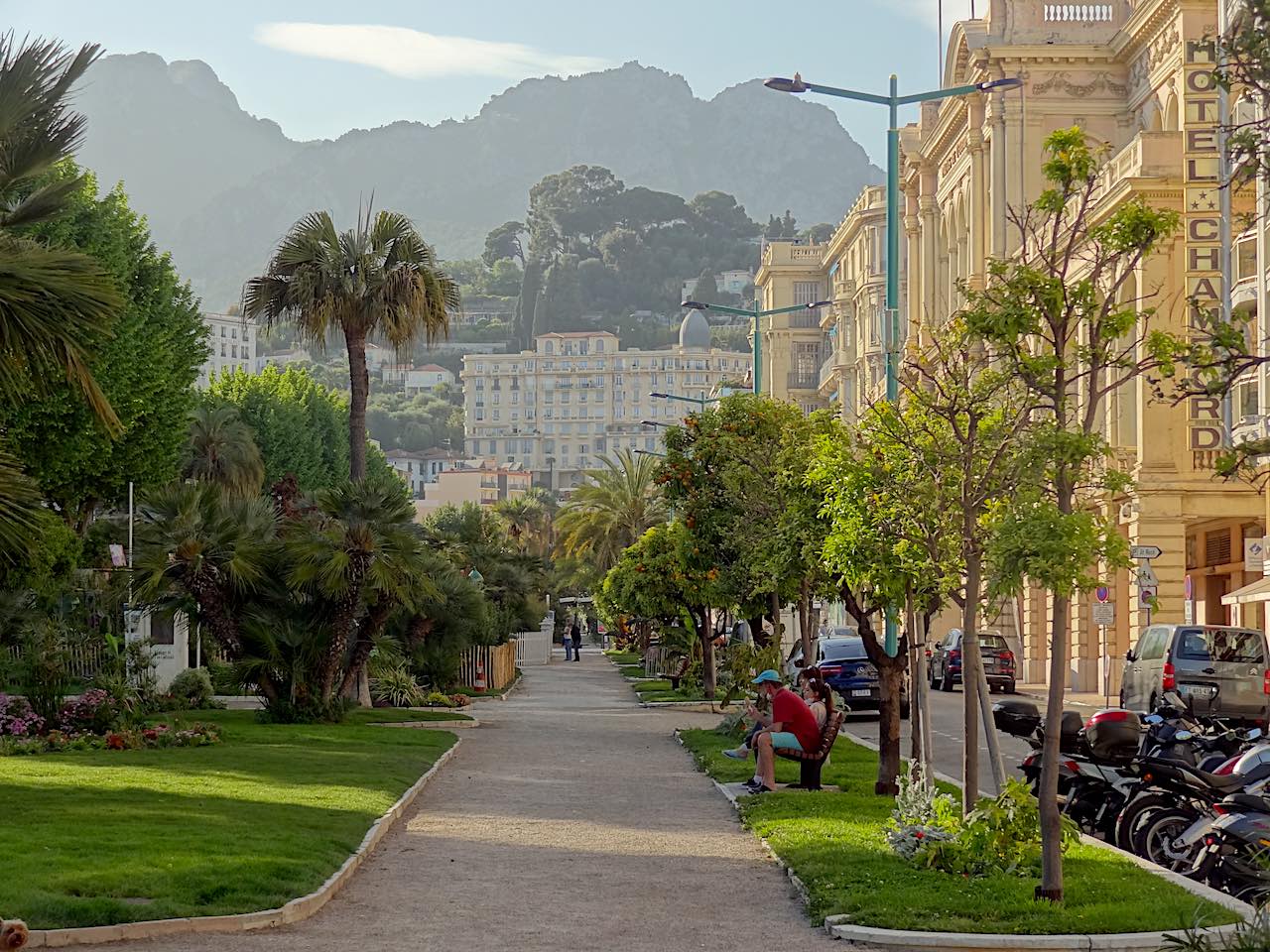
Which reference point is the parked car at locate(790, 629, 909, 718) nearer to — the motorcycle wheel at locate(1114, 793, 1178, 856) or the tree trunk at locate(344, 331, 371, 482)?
the tree trunk at locate(344, 331, 371, 482)

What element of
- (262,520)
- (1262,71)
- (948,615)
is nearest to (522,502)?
(948,615)

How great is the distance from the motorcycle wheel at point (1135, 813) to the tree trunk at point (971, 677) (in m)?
1.26

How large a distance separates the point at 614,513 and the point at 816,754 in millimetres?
75527

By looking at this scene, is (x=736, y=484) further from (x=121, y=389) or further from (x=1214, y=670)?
(x=121, y=389)

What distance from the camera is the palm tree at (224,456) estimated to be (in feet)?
211

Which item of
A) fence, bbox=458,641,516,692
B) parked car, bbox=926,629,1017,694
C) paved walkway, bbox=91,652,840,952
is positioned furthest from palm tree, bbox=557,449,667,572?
paved walkway, bbox=91,652,840,952

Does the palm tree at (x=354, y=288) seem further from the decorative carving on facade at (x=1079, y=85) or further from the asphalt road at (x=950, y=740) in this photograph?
the decorative carving on facade at (x=1079, y=85)

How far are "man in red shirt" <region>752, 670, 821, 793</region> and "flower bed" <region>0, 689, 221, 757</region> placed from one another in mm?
9012

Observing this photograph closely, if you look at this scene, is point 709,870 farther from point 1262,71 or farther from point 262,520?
point 262,520

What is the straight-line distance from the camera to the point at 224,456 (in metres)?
64.6

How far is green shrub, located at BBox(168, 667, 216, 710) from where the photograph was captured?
117ft

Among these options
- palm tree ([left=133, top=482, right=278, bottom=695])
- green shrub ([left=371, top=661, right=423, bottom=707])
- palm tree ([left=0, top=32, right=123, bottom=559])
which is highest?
palm tree ([left=0, top=32, right=123, bottom=559])

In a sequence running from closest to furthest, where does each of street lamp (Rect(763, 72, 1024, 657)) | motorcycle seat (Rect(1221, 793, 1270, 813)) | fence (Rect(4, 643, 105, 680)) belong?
motorcycle seat (Rect(1221, 793, 1270, 813))
street lamp (Rect(763, 72, 1024, 657))
fence (Rect(4, 643, 105, 680))

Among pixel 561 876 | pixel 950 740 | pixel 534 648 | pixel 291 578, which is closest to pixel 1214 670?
pixel 950 740
